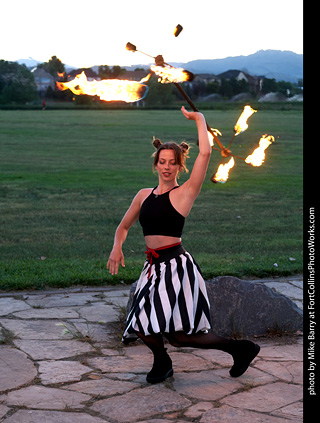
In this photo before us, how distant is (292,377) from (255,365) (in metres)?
0.38

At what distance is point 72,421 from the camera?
449 cm

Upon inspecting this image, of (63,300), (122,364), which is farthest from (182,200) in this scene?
(63,300)

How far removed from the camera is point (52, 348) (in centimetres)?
602

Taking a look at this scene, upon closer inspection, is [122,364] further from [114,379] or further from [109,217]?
[109,217]

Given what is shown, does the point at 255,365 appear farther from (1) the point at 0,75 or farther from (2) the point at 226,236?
(1) the point at 0,75

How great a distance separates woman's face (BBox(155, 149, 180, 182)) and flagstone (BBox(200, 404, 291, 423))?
1721mm

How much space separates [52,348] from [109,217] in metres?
7.51

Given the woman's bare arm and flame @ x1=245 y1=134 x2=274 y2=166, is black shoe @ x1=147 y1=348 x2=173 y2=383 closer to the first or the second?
the woman's bare arm

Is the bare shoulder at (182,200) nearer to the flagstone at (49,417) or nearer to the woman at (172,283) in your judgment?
the woman at (172,283)

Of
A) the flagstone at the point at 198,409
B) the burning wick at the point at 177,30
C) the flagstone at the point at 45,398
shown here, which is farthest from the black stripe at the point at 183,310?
the burning wick at the point at 177,30

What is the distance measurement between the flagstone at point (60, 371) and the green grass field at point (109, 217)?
8.54 ft

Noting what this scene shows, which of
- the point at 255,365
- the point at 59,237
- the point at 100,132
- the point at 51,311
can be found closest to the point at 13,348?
the point at 51,311

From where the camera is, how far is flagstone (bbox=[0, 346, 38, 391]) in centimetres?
519
